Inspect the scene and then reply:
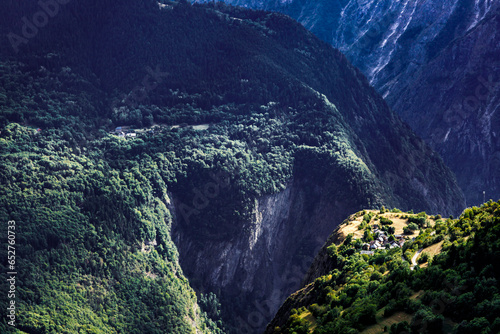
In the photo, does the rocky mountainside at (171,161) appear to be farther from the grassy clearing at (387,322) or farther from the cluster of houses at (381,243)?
the grassy clearing at (387,322)

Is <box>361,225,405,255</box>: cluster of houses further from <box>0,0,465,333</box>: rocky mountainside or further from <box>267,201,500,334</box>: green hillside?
<box>0,0,465,333</box>: rocky mountainside

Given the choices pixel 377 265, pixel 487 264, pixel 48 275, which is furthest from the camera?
pixel 48 275

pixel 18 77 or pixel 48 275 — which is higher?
pixel 18 77

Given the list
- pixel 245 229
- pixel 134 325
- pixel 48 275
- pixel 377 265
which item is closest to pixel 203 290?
pixel 245 229

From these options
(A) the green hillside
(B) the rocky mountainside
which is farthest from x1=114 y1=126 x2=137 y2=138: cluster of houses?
(A) the green hillside

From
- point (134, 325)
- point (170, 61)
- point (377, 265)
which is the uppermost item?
point (170, 61)

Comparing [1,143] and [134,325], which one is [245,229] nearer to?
[134,325]

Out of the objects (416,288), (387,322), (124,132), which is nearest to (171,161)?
(124,132)
